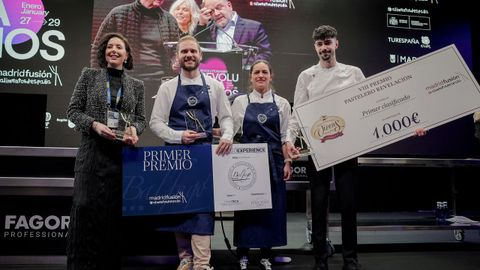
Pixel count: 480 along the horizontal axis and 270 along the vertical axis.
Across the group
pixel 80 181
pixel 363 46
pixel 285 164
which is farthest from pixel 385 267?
pixel 363 46

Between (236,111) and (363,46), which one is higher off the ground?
(363,46)

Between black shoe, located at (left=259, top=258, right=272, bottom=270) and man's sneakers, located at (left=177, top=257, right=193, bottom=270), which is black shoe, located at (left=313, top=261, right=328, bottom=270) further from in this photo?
man's sneakers, located at (left=177, top=257, right=193, bottom=270)

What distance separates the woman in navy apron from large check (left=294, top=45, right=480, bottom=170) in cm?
18

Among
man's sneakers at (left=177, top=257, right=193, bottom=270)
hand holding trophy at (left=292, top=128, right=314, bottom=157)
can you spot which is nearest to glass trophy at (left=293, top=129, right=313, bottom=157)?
hand holding trophy at (left=292, top=128, right=314, bottom=157)

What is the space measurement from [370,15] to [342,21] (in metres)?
0.33

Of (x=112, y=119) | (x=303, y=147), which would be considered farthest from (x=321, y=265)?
(x=112, y=119)

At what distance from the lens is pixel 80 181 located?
158cm

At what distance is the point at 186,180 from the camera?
5.86 ft

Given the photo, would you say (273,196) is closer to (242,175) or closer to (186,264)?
(242,175)

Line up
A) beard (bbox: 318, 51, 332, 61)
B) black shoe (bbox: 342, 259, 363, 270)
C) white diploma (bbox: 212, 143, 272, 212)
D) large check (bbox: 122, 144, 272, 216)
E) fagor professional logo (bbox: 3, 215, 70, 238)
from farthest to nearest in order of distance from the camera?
fagor professional logo (bbox: 3, 215, 70, 238) → beard (bbox: 318, 51, 332, 61) → black shoe (bbox: 342, 259, 363, 270) → white diploma (bbox: 212, 143, 272, 212) → large check (bbox: 122, 144, 272, 216)

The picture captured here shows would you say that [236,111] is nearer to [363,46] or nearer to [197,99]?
[197,99]

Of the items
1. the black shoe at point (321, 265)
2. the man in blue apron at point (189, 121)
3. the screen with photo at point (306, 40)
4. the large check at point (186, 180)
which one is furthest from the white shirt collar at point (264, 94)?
the screen with photo at point (306, 40)

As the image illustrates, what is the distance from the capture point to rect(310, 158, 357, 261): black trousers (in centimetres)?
202

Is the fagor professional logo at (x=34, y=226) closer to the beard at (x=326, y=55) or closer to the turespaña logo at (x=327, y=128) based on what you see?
the turespaña logo at (x=327, y=128)
